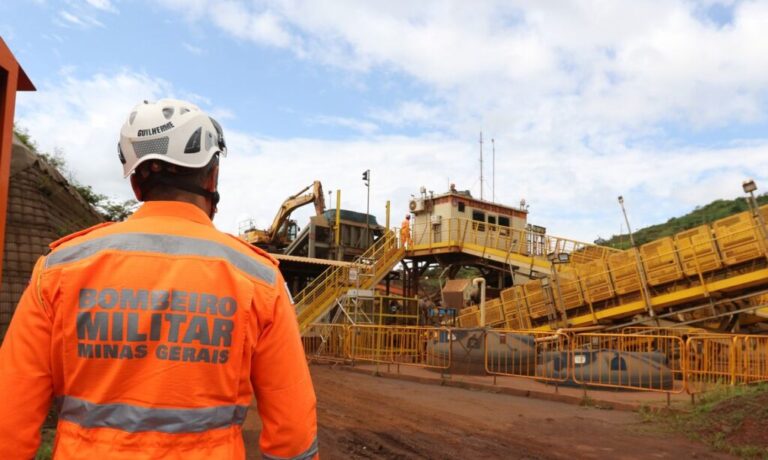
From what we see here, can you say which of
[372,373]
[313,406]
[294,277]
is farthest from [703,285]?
[294,277]

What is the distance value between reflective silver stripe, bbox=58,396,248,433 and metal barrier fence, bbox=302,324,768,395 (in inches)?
411

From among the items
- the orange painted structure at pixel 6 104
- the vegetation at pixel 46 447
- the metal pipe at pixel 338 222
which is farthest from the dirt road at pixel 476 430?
the metal pipe at pixel 338 222

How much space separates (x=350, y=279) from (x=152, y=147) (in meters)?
21.0

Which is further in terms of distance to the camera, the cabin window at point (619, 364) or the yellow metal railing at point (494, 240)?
the yellow metal railing at point (494, 240)

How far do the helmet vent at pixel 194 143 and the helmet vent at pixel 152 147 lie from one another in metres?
0.07

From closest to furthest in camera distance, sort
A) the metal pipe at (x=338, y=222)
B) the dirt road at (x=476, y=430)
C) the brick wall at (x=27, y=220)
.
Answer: the brick wall at (x=27, y=220) < the dirt road at (x=476, y=430) < the metal pipe at (x=338, y=222)

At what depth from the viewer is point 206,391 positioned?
5.52ft

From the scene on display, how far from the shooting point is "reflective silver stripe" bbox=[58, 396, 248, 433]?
1606 mm

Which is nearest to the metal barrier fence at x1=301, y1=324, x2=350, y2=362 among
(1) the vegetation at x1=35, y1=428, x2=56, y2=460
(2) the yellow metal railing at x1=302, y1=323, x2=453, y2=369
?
(2) the yellow metal railing at x1=302, y1=323, x2=453, y2=369

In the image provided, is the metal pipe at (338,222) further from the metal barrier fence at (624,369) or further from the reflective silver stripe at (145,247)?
the reflective silver stripe at (145,247)

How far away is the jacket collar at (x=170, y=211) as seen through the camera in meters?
1.83

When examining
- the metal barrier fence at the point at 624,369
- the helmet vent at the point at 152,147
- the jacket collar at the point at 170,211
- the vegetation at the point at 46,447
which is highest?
the helmet vent at the point at 152,147

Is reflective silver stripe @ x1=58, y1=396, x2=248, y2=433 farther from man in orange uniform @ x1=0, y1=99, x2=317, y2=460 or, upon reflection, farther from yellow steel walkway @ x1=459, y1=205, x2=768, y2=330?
yellow steel walkway @ x1=459, y1=205, x2=768, y2=330

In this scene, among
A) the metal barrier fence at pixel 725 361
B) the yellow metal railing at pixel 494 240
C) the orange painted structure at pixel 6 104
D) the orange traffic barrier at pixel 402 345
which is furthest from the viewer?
the yellow metal railing at pixel 494 240
